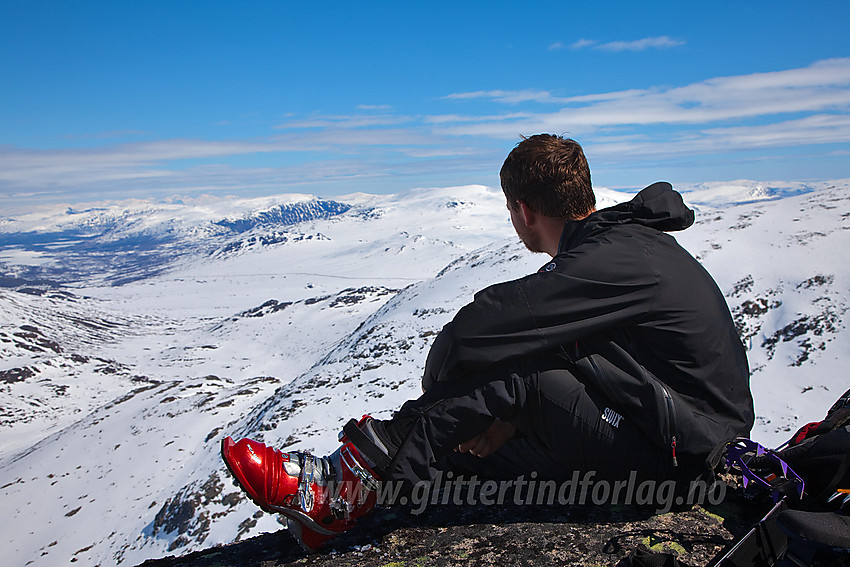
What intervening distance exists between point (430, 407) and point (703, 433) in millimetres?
1883

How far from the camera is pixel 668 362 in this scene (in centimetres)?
321

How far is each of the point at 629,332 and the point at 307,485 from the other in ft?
8.46

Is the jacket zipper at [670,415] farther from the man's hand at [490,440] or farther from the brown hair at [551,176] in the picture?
the brown hair at [551,176]

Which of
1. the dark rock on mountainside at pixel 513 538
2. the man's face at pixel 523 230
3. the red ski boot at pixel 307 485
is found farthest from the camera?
the man's face at pixel 523 230

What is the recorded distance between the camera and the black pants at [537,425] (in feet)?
10.6

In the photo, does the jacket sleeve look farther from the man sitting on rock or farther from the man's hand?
the man's hand

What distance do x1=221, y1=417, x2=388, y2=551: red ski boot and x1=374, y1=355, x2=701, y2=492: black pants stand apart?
0.35 m

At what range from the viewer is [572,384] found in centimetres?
324

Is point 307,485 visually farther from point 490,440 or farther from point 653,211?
point 653,211

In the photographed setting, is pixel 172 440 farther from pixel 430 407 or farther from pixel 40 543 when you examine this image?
pixel 430 407

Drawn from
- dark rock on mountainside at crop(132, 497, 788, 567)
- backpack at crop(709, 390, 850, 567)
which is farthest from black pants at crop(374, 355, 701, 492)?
backpack at crop(709, 390, 850, 567)

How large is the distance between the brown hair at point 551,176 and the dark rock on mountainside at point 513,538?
2.36 metres

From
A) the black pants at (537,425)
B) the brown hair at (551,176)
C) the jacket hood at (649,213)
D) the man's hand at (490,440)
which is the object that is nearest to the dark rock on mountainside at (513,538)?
the black pants at (537,425)

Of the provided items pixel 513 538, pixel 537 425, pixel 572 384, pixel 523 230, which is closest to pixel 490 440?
pixel 537 425
